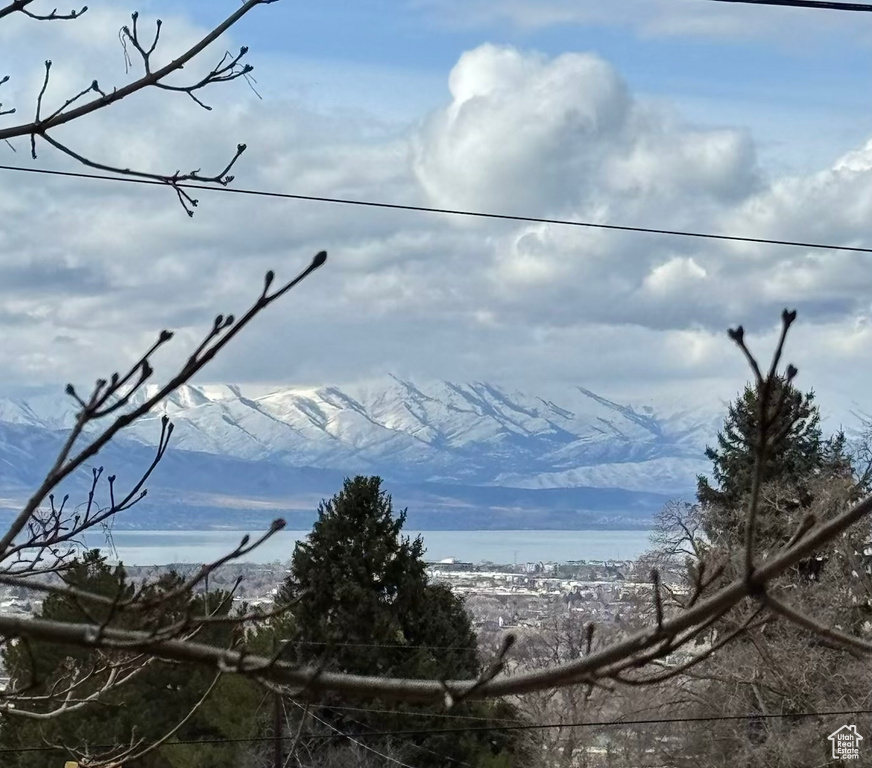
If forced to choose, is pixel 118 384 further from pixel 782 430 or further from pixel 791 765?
pixel 791 765

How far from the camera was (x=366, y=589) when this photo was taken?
76.6ft

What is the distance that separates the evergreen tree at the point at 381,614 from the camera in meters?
22.0

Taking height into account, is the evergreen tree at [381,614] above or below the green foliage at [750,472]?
below

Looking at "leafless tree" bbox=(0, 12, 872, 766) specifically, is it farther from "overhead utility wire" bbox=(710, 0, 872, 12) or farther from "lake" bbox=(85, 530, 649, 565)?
"lake" bbox=(85, 530, 649, 565)

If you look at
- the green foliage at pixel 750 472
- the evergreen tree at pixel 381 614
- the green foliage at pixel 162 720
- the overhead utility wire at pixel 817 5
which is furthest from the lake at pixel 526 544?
the overhead utility wire at pixel 817 5

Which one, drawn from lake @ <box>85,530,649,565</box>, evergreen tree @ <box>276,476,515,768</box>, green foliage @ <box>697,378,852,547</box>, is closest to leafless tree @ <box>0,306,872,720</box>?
evergreen tree @ <box>276,476,515,768</box>

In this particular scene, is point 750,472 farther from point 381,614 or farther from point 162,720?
point 162,720

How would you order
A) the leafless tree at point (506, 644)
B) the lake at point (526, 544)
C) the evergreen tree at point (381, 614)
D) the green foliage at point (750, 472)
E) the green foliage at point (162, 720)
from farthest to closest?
the lake at point (526, 544) → the green foliage at point (750, 472) → the evergreen tree at point (381, 614) → the green foliage at point (162, 720) → the leafless tree at point (506, 644)

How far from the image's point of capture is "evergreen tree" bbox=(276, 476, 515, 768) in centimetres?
2202

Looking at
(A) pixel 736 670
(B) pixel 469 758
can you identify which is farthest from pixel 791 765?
(B) pixel 469 758

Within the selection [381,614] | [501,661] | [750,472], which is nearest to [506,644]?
[501,661]

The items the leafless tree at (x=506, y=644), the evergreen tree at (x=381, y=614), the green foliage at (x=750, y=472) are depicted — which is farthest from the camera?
the green foliage at (x=750, y=472)

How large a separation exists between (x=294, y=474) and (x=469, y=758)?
561 feet

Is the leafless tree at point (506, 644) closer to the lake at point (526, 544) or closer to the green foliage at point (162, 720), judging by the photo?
Answer: the green foliage at point (162, 720)
